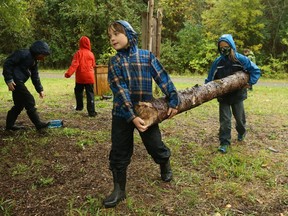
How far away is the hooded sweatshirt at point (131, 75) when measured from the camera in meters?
3.27

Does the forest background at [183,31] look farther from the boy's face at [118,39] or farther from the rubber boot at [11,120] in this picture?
the boy's face at [118,39]

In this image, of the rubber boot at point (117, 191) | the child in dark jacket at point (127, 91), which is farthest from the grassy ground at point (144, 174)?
the child in dark jacket at point (127, 91)

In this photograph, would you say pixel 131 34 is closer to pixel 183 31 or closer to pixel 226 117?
pixel 226 117

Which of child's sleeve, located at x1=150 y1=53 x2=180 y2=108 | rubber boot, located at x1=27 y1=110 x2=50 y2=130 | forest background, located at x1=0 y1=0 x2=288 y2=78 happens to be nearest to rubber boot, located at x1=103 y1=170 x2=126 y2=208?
child's sleeve, located at x1=150 y1=53 x2=180 y2=108

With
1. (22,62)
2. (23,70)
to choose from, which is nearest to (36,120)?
(23,70)

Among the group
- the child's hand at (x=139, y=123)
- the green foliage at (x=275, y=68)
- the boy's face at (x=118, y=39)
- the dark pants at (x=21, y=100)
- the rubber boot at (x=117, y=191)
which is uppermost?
the boy's face at (x=118, y=39)

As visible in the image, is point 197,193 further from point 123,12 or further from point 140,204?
point 123,12

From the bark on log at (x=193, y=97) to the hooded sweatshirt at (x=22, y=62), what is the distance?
8.41 ft

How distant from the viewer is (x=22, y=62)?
5.50 m

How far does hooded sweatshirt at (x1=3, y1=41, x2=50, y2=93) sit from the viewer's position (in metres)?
5.38

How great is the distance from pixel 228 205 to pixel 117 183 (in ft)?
4.10

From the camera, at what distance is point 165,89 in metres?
3.49

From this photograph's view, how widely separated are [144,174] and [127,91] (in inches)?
56.1

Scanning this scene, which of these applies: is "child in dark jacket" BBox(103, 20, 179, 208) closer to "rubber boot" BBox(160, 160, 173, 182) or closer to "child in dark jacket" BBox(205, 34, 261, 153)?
"rubber boot" BBox(160, 160, 173, 182)
